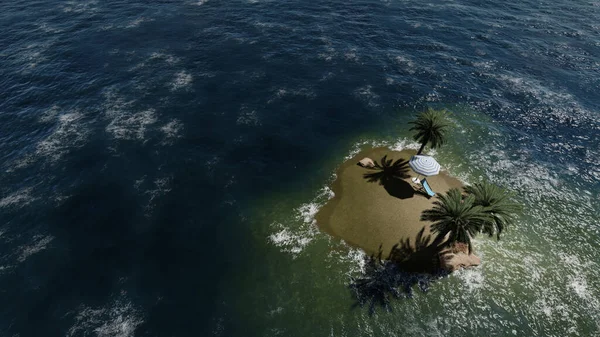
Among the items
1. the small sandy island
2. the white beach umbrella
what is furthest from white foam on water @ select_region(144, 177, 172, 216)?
the white beach umbrella

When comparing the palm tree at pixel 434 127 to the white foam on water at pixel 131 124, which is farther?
the white foam on water at pixel 131 124

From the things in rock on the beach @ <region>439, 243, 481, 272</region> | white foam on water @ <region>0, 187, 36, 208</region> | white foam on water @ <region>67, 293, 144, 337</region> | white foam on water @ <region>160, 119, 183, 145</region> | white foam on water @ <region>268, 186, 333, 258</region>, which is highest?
white foam on water @ <region>160, 119, 183, 145</region>

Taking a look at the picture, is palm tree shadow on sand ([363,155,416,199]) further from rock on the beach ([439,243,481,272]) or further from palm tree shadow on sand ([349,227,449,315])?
rock on the beach ([439,243,481,272])

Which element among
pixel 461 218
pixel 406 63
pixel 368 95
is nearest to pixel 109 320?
pixel 461 218

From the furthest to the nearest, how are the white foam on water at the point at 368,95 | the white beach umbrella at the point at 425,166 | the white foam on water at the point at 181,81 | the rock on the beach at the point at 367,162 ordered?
the white foam on water at the point at 181,81 → the white foam on water at the point at 368,95 → the rock on the beach at the point at 367,162 → the white beach umbrella at the point at 425,166

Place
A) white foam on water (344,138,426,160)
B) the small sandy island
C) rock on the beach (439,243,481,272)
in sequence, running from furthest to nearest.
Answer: white foam on water (344,138,426,160)
the small sandy island
rock on the beach (439,243,481,272)

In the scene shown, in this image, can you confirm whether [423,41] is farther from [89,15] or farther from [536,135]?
[89,15]

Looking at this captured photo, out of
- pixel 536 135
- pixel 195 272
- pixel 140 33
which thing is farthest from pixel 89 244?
pixel 536 135

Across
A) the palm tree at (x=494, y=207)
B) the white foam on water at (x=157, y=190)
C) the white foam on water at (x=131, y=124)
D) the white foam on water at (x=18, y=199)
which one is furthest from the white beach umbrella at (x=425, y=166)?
the white foam on water at (x=18, y=199)

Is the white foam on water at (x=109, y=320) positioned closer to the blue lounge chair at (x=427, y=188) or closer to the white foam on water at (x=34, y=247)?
the white foam on water at (x=34, y=247)
